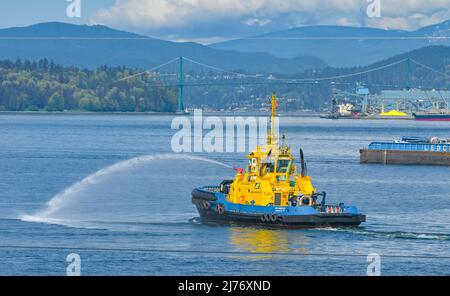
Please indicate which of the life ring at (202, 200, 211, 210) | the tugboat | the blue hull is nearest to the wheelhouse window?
the tugboat

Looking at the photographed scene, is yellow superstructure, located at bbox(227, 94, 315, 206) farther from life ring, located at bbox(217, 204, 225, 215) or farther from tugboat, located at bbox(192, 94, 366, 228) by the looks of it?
life ring, located at bbox(217, 204, 225, 215)

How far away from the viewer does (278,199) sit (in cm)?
5191

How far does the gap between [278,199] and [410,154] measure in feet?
207

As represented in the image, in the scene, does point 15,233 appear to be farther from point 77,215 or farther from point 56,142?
point 56,142

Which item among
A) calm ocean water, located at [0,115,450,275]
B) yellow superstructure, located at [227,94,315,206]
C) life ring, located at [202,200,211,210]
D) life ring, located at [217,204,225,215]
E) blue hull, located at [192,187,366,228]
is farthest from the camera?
life ring, located at [202,200,211,210]

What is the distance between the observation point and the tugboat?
5153 cm

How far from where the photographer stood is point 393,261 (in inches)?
1732

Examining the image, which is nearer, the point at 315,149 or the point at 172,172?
the point at 172,172

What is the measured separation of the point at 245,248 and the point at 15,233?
1118 centimetres

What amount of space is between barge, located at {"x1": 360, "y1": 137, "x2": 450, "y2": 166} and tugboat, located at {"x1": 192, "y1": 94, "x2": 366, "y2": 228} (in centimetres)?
6141

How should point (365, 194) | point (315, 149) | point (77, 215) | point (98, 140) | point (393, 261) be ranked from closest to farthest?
point (393, 261)
point (77, 215)
point (365, 194)
point (315, 149)
point (98, 140)

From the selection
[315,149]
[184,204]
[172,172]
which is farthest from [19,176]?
[315,149]
